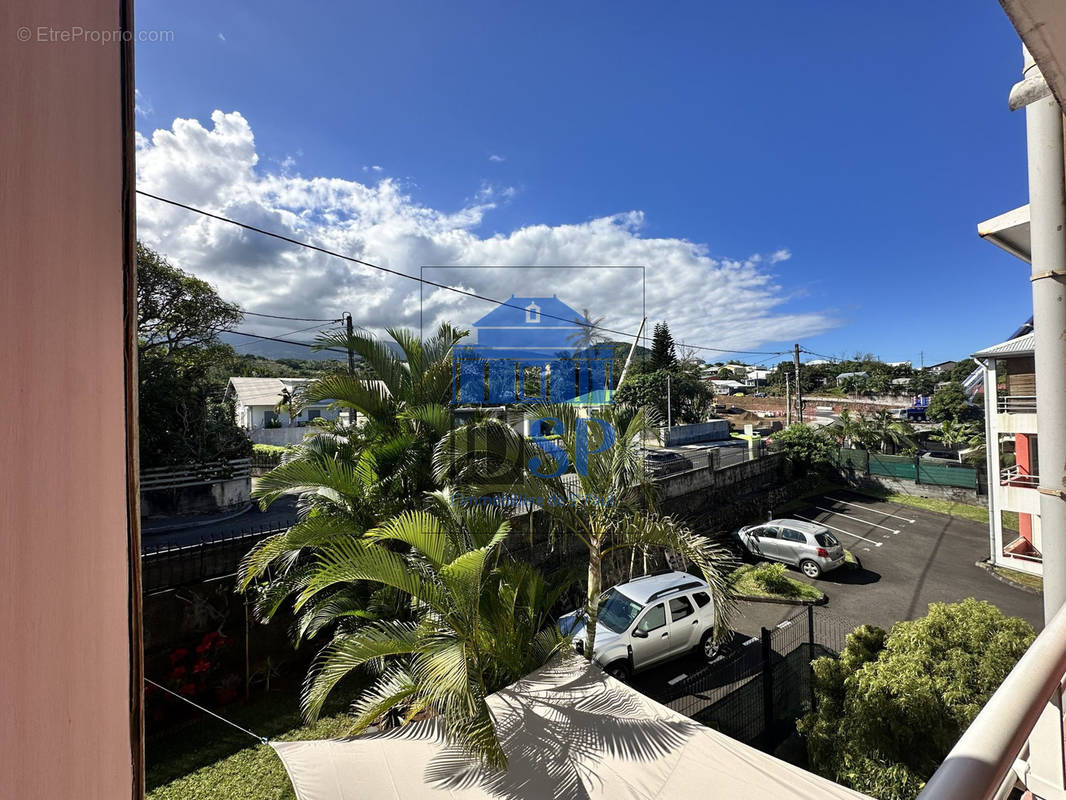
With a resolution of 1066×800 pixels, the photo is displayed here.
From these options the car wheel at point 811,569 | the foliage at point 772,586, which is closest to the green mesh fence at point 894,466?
the car wheel at point 811,569

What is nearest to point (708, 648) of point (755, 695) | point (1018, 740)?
point (755, 695)

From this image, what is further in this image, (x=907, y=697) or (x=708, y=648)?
(x=708, y=648)

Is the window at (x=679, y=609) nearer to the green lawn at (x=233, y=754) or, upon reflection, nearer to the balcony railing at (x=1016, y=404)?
the green lawn at (x=233, y=754)

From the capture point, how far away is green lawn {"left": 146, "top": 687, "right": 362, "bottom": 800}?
12.9 ft

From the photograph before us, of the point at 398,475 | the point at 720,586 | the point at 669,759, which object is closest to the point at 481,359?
the point at 398,475

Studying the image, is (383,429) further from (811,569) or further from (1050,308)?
(811,569)

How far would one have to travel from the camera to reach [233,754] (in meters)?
4.42

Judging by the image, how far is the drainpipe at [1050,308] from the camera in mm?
2385

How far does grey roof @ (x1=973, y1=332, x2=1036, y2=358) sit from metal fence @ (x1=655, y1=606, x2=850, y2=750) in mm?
9646

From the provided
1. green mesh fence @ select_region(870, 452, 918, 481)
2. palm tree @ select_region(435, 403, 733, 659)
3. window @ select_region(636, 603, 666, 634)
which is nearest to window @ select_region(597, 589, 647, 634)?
window @ select_region(636, 603, 666, 634)

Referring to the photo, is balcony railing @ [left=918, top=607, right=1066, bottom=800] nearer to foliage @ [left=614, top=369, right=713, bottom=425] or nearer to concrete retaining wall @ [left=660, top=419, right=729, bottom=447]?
concrete retaining wall @ [left=660, top=419, right=729, bottom=447]

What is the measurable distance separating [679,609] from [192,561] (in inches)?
235

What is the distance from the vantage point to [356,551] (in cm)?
388

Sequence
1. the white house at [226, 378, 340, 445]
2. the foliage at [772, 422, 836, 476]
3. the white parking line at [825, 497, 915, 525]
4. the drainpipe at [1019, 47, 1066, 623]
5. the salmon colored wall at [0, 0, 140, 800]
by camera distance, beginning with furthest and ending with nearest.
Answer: the white house at [226, 378, 340, 445]
the foliage at [772, 422, 836, 476]
the white parking line at [825, 497, 915, 525]
the drainpipe at [1019, 47, 1066, 623]
the salmon colored wall at [0, 0, 140, 800]
